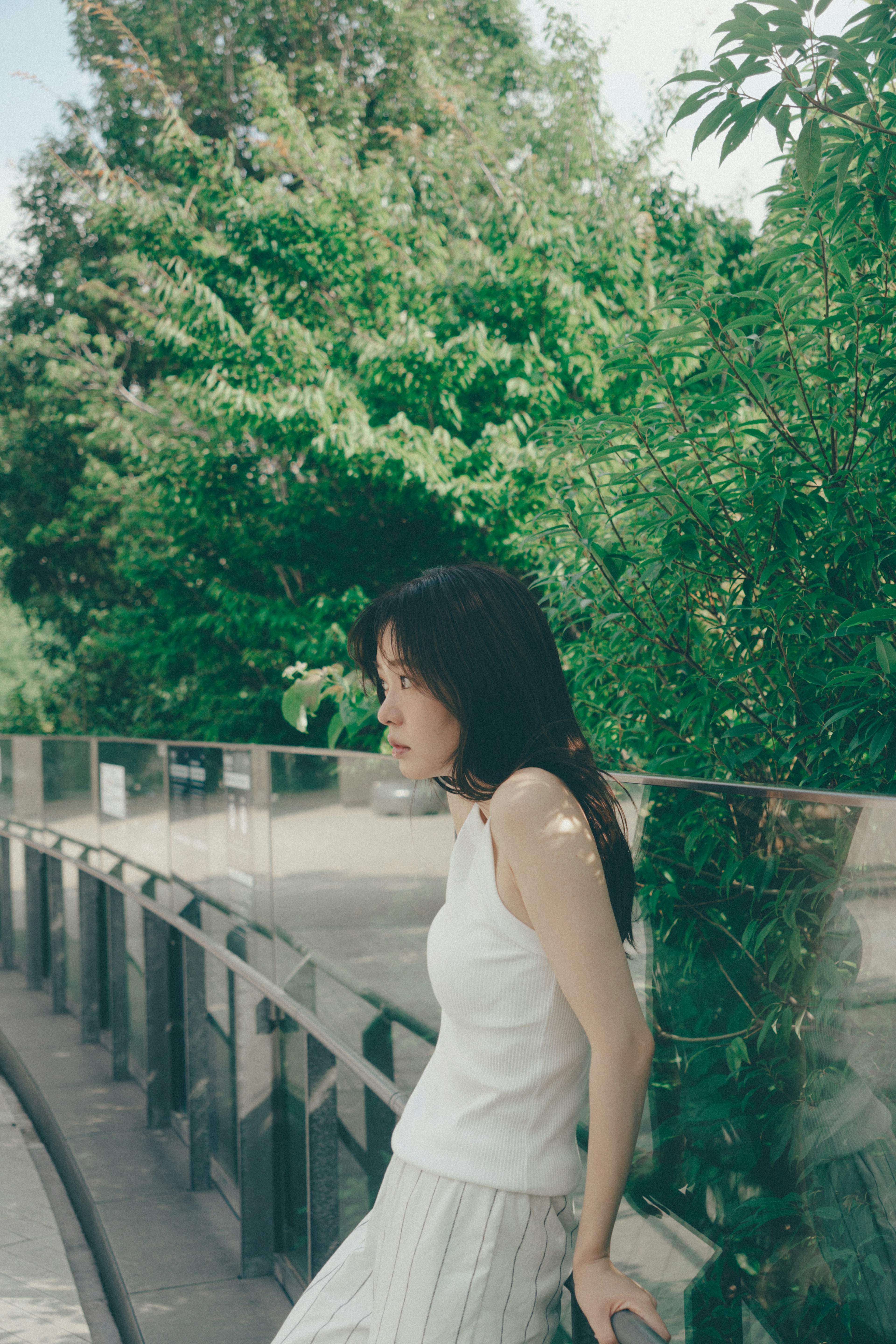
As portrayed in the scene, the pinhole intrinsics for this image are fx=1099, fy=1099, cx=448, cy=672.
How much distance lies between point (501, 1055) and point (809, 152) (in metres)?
1.32

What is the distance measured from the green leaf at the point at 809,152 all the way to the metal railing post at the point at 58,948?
20.8ft

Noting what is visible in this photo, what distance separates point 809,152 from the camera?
1582 mm

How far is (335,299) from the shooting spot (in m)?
8.70

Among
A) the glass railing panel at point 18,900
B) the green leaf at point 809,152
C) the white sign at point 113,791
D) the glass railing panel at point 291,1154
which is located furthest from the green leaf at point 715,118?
the glass railing panel at point 18,900

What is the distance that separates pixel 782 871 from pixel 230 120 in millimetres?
15310

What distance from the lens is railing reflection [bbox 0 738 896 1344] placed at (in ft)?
4.50

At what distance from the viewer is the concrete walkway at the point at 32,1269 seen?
10.9ft

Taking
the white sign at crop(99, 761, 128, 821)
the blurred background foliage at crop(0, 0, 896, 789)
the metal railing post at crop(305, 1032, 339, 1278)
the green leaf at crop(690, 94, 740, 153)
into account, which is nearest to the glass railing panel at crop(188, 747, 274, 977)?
the white sign at crop(99, 761, 128, 821)

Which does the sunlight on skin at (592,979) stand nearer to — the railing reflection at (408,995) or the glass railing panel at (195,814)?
the railing reflection at (408,995)

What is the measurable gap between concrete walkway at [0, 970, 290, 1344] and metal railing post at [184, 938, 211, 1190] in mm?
94

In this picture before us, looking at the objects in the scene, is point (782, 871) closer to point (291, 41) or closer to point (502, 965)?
point (502, 965)

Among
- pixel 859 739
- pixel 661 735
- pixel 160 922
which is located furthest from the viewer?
pixel 160 922

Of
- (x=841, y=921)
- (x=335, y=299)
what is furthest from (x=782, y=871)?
(x=335, y=299)

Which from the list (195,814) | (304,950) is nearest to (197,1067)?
(304,950)
